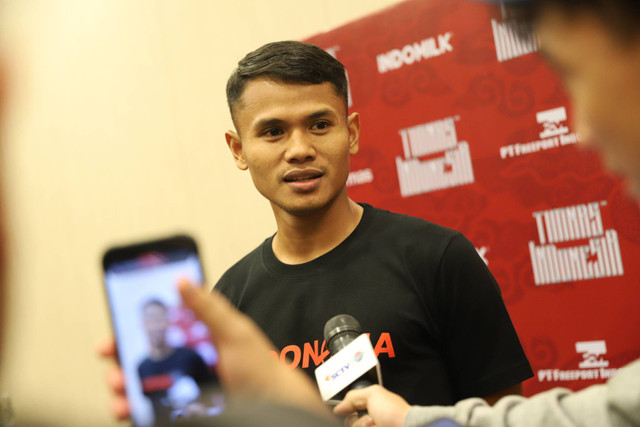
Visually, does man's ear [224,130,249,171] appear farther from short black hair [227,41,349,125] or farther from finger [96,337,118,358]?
finger [96,337,118,358]

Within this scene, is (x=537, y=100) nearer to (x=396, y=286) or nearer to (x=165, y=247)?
(x=396, y=286)

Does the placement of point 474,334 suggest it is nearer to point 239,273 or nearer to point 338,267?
point 338,267

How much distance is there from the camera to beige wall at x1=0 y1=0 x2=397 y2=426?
2.75 metres

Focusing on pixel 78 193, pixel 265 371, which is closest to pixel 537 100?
pixel 265 371

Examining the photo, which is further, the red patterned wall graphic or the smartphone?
the red patterned wall graphic

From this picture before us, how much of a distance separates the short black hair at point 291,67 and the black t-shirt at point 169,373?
0.70m

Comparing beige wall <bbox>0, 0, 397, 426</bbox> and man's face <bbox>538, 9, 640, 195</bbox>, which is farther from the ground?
beige wall <bbox>0, 0, 397, 426</bbox>

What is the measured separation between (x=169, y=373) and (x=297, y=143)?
2.04 feet

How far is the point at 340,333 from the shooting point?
40.5 inches

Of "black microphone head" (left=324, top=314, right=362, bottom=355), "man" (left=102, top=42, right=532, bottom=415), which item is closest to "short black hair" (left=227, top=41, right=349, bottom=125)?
"man" (left=102, top=42, right=532, bottom=415)

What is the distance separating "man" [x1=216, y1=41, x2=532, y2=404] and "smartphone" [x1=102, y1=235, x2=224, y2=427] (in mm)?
326

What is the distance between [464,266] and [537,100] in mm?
748

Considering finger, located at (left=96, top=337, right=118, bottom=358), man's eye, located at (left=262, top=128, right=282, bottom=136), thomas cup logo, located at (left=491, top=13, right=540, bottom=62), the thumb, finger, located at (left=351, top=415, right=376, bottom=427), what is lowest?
finger, located at (left=351, top=415, right=376, bottom=427)

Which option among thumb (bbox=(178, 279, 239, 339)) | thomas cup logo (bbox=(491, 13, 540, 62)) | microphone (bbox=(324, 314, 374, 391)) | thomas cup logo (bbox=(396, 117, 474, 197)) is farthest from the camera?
thomas cup logo (bbox=(396, 117, 474, 197))
